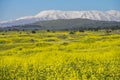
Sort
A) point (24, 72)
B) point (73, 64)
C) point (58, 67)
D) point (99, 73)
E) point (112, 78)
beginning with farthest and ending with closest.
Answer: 1. point (73, 64)
2. point (58, 67)
3. point (24, 72)
4. point (99, 73)
5. point (112, 78)

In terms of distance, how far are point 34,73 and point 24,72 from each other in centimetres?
59

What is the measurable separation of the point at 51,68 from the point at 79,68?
1209mm

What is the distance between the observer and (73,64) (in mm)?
17359

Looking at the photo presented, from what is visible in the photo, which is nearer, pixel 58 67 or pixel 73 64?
pixel 58 67

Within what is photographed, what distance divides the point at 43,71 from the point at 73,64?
277 cm

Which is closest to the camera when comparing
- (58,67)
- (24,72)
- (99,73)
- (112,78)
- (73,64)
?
(112,78)

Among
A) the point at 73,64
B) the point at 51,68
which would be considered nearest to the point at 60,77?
the point at 51,68

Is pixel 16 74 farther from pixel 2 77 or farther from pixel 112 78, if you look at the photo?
pixel 112 78

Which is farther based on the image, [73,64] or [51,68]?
[73,64]

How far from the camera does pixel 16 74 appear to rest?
14.4 meters

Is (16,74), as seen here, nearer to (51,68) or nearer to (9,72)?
(9,72)

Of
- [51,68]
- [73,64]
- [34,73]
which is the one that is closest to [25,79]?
[34,73]

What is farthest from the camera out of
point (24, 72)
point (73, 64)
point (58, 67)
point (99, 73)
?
point (73, 64)

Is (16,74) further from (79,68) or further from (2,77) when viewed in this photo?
(79,68)
